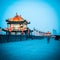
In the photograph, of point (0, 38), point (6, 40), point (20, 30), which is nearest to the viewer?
point (0, 38)

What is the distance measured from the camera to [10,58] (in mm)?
3057

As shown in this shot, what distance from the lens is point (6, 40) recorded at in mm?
6777

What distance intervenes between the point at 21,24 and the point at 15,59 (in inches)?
412

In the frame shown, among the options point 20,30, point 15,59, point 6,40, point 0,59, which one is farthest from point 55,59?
point 20,30

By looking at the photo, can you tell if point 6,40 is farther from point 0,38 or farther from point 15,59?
point 15,59

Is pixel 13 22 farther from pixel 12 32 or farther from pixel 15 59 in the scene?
pixel 15 59

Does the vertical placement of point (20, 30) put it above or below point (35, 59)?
above

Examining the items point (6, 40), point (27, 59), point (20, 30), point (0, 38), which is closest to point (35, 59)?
point (27, 59)

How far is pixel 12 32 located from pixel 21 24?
1.10 m

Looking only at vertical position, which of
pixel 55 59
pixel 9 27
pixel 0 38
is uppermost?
pixel 9 27

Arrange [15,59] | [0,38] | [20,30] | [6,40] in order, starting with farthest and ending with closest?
[20,30] → [6,40] → [0,38] → [15,59]

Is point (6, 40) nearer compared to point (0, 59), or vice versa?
point (0, 59)

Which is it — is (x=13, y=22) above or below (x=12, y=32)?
above

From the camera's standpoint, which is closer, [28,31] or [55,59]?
[55,59]
